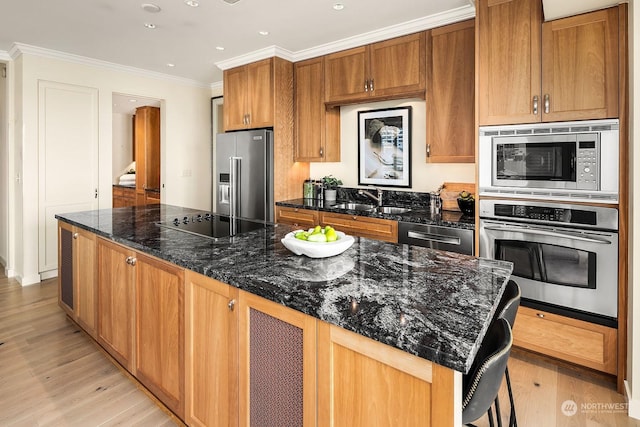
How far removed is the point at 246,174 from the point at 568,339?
328 centimetres

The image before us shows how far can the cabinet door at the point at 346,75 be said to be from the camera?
3666mm

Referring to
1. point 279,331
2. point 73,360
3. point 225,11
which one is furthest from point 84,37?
point 279,331

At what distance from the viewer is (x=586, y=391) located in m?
2.21

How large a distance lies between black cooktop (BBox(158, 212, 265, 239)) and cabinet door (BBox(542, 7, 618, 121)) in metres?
2.03

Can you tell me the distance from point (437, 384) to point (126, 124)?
838 cm

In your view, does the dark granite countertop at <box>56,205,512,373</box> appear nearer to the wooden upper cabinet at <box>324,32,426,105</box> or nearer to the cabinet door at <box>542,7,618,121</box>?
the cabinet door at <box>542,7,618,121</box>

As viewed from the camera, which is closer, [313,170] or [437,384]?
[437,384]

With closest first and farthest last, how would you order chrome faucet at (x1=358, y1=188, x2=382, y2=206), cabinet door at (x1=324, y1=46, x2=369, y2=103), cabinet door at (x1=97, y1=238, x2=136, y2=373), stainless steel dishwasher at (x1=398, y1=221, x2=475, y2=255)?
cabinet door at (x1=97, y1=238, x2=136, y2=373) → stainless steel dishwasher at (x1=398, y1=221, x2=475, y2=255) → cabinet door at (x1=324, y1=46, x2=369, y2=103) → chrome faucet at (x1=358, y1=188, x2=382, y2=206)

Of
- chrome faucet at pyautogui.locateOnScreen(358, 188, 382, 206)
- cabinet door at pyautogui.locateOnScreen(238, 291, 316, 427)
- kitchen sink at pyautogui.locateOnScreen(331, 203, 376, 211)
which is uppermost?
chrome faucet at pyautogui.locateOnScreen(358, 188, 382, 206)

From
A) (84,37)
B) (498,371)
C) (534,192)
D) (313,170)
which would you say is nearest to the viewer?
(498,371)

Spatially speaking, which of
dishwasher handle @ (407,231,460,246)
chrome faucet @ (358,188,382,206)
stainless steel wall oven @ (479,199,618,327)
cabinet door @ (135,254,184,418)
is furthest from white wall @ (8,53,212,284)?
stainless steel wall oven @ (479,199,618,327)

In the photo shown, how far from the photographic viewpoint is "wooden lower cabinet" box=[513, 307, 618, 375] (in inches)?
89.0

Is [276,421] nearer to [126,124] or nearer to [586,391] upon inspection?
[586,391]

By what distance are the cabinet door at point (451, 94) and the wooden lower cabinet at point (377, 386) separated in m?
2.43
